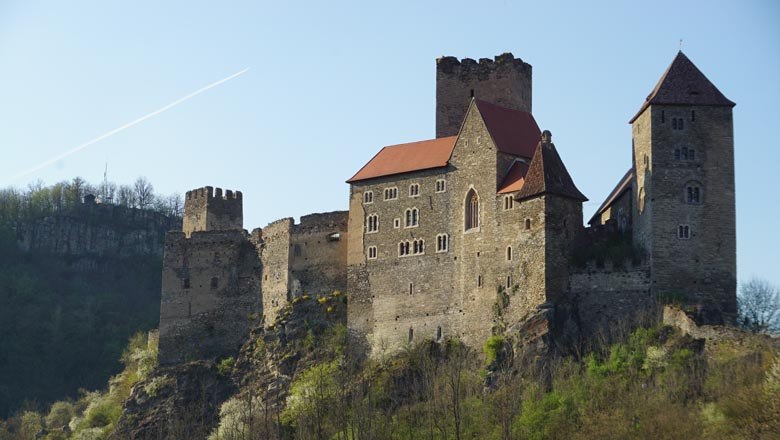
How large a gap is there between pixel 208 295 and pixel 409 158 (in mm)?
15688

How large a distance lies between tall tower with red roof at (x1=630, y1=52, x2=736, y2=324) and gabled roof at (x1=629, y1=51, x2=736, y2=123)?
0.16 ft

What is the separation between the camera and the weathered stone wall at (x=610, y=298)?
81188mm

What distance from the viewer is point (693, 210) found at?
8194cm

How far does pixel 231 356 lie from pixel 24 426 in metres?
18.1

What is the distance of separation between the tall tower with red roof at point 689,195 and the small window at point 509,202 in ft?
21.0

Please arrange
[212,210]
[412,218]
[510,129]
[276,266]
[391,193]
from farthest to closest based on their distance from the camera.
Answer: [212,210]
[276,266]
[391,193]
[412,218]
[510,129]

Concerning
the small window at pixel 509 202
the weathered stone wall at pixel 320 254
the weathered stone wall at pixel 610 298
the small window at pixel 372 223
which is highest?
the small window at pixel 509 202

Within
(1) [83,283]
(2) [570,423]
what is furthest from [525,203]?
(1) [83,283]

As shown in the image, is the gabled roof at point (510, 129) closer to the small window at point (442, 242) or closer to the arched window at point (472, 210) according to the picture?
the arched window at point (472, 210)

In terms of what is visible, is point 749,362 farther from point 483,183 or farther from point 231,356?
point 231,356

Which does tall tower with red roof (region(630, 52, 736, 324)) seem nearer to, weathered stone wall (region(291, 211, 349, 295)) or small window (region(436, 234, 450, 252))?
small window (region(436, 234, 450, 252))

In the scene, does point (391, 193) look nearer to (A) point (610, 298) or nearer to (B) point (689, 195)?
(A) point (610, 298)

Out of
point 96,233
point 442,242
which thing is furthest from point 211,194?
point 96,233

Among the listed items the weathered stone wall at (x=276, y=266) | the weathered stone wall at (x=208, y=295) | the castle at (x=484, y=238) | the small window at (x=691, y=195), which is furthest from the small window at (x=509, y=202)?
the weathered stone wall at (x=208, y=295)
